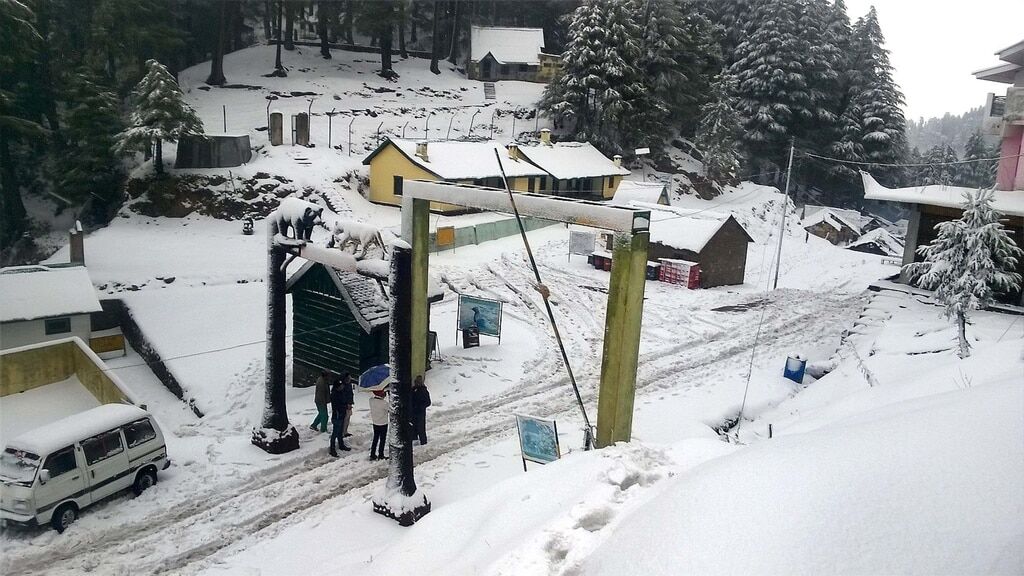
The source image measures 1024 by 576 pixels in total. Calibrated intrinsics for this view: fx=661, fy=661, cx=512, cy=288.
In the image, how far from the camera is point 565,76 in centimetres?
4981

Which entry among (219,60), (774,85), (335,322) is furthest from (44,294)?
(774,85)

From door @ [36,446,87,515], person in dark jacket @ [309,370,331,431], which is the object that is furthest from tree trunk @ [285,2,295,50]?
door @ [36,446,87,515]

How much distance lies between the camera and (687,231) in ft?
96.0

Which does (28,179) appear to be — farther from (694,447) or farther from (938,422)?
(938,422)

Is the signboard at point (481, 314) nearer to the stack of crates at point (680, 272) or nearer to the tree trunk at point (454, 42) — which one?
the stack of crates at point (680, 272)

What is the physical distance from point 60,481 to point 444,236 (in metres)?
20.8

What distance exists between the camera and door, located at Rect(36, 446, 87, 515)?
9680 mm

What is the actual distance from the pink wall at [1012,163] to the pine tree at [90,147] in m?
35.8

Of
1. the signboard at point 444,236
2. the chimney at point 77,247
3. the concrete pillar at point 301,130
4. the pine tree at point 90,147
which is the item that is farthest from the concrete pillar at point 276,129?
the chimney at point 77,247

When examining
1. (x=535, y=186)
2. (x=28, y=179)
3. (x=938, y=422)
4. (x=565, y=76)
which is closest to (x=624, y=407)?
(x=938, y=422)

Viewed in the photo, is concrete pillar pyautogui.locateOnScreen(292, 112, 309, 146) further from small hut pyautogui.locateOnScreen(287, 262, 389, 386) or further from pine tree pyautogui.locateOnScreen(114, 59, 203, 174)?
small hut pyautogui.locateOnScreen(287, 262, 389, 386)

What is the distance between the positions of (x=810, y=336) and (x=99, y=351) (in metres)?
22.1

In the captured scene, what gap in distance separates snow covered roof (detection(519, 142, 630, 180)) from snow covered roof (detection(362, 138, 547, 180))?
158 cm

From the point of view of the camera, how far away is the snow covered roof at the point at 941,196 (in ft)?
64.9
